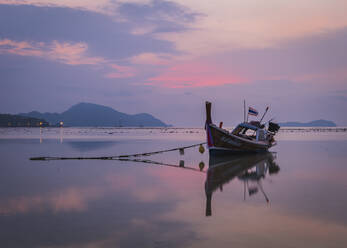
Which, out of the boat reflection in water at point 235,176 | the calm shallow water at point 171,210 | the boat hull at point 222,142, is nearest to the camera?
the calm shallow water at point 171,210

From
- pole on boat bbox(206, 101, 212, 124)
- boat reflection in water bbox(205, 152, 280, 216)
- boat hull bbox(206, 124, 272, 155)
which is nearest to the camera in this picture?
boat reflection in water bbox(205, 152, 280, 216)

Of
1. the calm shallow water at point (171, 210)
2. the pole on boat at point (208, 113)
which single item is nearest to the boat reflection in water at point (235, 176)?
the calm shallow water at point (171, 210)

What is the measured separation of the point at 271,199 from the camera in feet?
40.0

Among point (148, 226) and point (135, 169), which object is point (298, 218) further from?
point (135, 169)

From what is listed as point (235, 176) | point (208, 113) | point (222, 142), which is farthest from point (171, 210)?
point (208, 113)

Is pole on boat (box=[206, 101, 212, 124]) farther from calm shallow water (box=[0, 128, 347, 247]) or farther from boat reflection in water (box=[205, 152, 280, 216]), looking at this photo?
calm shallow water (box=[0, 128, 347, 247])

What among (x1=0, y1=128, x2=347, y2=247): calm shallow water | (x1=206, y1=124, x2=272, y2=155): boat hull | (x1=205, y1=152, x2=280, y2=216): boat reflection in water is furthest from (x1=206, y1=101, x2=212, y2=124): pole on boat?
(x1=0, y1=128, x2=347, y2=247): calm shallow water

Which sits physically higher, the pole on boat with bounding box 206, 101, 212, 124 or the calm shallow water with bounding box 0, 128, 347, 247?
A: the pole on boat with bounding box 206, 101, 212, 124

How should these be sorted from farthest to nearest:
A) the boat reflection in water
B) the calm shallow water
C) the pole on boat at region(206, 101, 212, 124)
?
the pole on boat at region(206, 101, 212, 124)
the boat reflection in water
the calm shallow water

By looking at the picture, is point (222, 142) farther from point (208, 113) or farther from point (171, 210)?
point (171, 210)

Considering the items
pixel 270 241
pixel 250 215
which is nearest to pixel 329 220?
pixel 250 215

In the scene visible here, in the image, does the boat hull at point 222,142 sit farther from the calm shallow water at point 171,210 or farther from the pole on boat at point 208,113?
the calm shallow water at point 171,210

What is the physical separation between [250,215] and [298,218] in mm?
1345

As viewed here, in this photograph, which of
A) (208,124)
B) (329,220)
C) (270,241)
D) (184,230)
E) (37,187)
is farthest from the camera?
(208,124)
